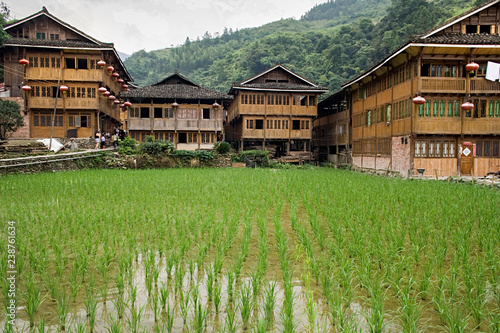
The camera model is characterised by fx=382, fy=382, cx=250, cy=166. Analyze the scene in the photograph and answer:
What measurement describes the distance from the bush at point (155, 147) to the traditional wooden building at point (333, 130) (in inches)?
519

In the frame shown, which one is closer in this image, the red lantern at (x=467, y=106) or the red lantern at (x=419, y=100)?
the red lantern at (x=419, y=100)

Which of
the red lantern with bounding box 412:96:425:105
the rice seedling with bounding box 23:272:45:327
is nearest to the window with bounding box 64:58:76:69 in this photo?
the red lantern with bounding box 412:96:425:105

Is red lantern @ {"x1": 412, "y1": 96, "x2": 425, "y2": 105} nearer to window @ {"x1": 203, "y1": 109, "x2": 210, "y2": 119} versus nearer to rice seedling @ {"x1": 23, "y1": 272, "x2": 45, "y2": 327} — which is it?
window @ {"x1": 203, "y1": 109, "x2": 210, "y2": 119}

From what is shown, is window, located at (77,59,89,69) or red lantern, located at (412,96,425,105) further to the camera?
window, located at (77,59,89,69)

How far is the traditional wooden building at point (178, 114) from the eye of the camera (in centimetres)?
2853

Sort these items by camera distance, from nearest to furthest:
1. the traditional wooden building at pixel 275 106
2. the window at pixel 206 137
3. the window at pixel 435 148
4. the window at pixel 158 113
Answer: the window at pixel 435 148 → the traditional wooden building at pixel 275 106 → the window at pixel 158 113 → the window at pixel 206 137

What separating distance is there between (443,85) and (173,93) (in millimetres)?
18140

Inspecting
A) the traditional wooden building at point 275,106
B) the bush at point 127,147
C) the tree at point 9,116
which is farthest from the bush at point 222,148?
the tree at point 9,116

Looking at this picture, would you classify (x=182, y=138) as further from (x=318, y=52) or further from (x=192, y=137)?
(x=318, y=52)

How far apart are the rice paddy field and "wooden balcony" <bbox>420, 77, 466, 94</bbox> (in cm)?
1040

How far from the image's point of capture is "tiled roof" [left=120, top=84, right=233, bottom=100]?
28.0 meters

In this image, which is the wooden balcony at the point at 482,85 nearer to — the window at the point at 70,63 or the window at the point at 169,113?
the window at the point at 169,113

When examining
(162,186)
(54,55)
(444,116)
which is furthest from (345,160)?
(54,55)

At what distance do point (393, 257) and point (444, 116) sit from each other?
16260mm
